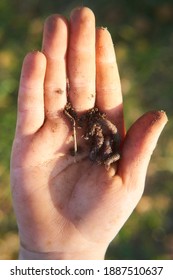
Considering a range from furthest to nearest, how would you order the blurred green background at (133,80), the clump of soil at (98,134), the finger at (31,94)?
the blurred green background at (133,80) < the clump of soil at (98,134) < the finger at (31,94)

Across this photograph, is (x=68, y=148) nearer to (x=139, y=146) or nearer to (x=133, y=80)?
(x=139, y=146)

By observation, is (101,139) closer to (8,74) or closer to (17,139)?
(17,139)

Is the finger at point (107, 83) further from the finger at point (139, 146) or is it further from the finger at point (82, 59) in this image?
the finger at point (139, 146)

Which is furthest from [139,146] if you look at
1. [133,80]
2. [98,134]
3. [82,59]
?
[133,80]

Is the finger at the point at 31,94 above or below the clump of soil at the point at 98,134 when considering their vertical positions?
above

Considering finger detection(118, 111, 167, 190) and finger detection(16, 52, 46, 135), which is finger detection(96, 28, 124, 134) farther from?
finger detection(16, 52, 46, 135)

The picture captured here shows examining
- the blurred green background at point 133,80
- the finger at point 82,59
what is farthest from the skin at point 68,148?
the blurred green background at point 133,80

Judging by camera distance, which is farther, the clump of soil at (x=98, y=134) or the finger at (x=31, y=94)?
the clump of soil at (x=98, y=134)

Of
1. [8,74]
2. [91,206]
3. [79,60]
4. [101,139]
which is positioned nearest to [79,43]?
[79,60]
